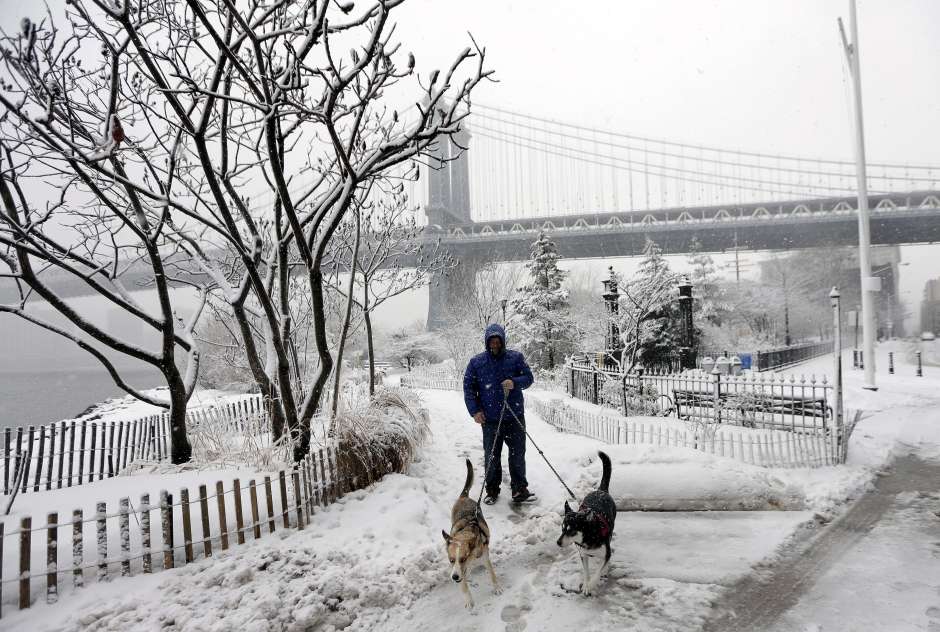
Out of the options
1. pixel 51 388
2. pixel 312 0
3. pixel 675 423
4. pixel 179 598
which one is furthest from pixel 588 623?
pixel 51 388

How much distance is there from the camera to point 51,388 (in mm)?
35094

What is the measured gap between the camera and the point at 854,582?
127 inches

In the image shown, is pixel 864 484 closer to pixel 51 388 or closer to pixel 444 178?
pixel 444 178

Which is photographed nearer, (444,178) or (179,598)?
(179,598)

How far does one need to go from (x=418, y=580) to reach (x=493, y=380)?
2113 millimetres

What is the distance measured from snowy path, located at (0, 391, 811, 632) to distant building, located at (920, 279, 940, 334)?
62.6 m

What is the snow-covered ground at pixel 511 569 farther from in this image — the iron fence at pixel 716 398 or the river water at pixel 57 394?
the river water at pixel 57 394

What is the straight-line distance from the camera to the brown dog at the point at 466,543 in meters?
3.03

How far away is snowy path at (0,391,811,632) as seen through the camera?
2.96m

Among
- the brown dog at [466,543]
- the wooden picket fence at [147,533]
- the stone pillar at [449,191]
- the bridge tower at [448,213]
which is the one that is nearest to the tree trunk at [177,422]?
the wooden picket fence at [147,533]

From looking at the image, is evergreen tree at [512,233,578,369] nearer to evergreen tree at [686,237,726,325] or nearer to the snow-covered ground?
evergreen tree at [686,237,726,325]

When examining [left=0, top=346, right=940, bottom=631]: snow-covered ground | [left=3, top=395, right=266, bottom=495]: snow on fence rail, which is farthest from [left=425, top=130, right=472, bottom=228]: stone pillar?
[left=0, top=346, right=940, bottom=631]: snow-covered ground

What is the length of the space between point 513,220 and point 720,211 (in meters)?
21.0

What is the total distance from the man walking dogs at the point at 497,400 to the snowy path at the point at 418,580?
355mm
